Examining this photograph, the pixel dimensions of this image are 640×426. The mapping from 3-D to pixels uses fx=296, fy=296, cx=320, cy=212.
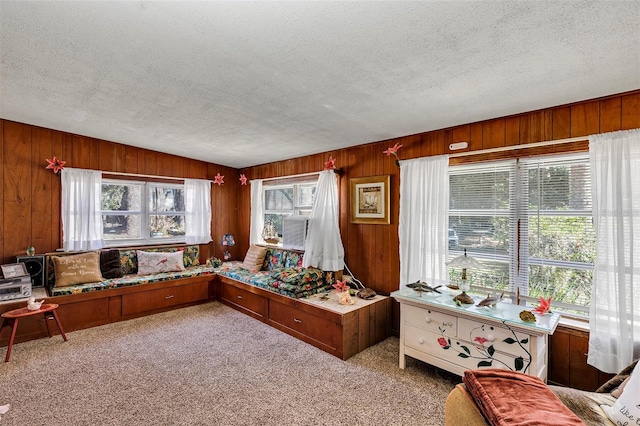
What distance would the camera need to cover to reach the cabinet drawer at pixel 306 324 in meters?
2.90

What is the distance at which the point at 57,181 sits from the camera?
3.78 m

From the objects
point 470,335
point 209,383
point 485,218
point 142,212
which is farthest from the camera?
point 142,212

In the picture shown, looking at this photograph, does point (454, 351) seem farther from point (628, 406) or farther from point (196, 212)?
point (196, 212)

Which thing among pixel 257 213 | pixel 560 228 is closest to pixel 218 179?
pixel 257 213

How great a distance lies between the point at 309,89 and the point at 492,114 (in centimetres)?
159

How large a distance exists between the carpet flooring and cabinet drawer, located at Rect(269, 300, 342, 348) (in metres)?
0.13

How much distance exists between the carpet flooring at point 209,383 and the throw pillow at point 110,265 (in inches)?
31.8

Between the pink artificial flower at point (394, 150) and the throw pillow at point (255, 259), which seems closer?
the pink artificial flower at point (394, 150)

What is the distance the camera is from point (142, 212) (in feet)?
15.0

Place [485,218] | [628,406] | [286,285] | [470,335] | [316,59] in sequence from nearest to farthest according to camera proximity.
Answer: [628,406] < [316,59] < [470,335] < [485,218] < [286,285]

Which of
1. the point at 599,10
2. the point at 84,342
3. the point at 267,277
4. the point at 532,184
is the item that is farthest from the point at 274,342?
the point at 599,10

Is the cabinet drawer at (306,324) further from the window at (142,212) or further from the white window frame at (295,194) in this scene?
the window at (142,212)

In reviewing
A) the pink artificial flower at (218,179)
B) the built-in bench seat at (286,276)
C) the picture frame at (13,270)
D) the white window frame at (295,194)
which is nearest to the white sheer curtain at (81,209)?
the picture frame at (13,270)

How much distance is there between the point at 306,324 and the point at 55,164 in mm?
3675
